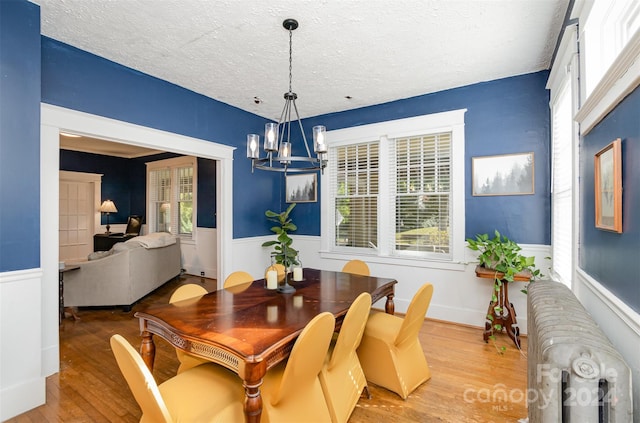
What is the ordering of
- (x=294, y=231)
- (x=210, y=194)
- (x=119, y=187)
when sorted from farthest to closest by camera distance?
1. (x=119, y=187)
2. (x=210, y=194)
3. (x=294, y=231)

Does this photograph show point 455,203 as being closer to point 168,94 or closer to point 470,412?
point 470,412

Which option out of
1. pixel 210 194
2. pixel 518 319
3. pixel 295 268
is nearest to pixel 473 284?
pixel 518 319

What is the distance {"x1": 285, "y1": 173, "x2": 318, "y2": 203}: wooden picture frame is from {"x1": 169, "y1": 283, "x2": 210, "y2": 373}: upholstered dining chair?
9.35 ft

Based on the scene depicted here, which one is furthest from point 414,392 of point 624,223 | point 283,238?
point 283,238

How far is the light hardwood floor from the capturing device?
209cm

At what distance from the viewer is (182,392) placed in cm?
157

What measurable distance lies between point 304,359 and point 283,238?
3434 millimetres

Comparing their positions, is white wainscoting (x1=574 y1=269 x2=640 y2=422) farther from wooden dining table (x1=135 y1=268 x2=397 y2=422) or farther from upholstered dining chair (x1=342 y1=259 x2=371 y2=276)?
upholstered dining chair (x1=342 y1=259 x2=371 y2=276)

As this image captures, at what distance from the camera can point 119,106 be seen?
10.3 ft

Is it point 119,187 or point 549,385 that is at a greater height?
point 119,187

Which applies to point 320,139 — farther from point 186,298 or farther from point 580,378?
point 580,378

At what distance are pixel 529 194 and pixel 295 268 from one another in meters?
2.73

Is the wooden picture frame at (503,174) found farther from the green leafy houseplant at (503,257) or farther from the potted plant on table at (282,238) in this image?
the potted plant on table at (282,238)

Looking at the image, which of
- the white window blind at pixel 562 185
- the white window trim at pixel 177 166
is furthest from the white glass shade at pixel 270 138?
the white window trim at pixel 177 166
